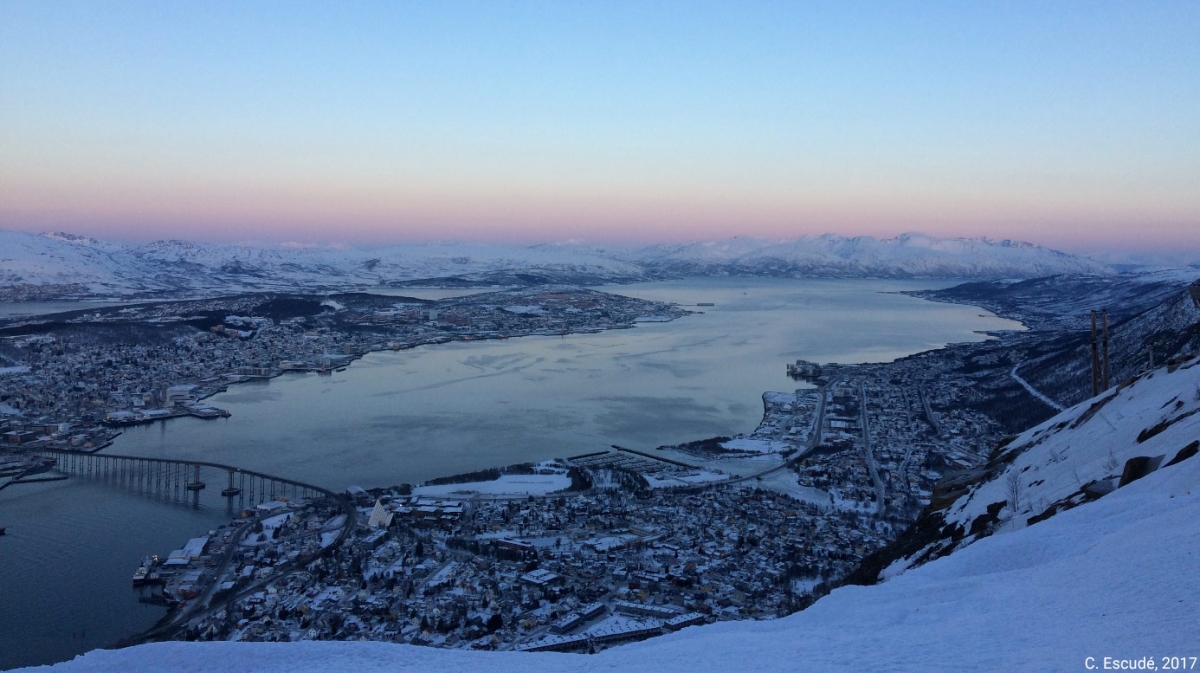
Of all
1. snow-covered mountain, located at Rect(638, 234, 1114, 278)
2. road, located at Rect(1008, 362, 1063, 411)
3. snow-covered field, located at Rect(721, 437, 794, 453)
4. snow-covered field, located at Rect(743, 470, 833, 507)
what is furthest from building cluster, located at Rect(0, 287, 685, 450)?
snow-covered mountain, located at Rect(638, 234, 1114, 278)

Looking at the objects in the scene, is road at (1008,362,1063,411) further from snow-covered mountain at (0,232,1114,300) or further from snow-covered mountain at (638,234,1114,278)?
snow-covered mountain at (638,234,1114,278)

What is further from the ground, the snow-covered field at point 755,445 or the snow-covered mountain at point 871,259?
the snow-covered mountain at point 871,259

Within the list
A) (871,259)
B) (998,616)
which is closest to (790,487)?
(998,616)

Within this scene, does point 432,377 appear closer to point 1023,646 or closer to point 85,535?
point 85,535

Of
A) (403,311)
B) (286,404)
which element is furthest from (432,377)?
(403,311)

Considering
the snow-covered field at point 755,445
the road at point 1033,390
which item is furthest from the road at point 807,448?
the road at point 1033,390

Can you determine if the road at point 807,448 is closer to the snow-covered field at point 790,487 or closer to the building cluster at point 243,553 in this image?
the snow-covered field at point 790,487

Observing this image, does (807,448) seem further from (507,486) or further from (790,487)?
(507,486)
